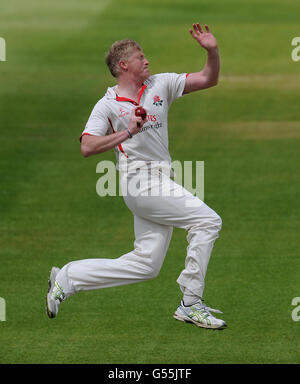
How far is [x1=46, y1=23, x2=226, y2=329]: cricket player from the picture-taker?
9.56 metres

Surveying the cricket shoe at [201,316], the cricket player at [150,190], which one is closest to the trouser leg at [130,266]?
the cricket player at [150,190]

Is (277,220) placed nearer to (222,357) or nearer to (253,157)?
(253,157)

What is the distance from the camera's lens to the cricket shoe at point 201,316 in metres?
9.70

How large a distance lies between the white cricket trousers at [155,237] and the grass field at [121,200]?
1.75 feet

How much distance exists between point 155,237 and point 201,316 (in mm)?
876

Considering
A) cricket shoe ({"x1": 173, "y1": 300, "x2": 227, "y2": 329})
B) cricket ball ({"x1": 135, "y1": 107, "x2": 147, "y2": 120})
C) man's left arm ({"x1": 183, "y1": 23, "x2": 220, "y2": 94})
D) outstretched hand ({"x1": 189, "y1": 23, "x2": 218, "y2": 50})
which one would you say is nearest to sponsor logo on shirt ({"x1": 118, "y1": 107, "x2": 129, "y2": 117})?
cricket ball ({"x1": 135, "y1": 107, "x2": 147, "y2": 120})

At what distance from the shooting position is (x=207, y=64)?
31.8 ft

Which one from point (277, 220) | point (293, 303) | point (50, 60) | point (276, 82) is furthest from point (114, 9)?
point (293, 303)

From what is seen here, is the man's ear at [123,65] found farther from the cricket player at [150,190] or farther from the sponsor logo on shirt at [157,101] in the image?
the sponsor logo on shirt at [157,101]

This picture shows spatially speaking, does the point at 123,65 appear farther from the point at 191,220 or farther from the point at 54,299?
the point at 54,299

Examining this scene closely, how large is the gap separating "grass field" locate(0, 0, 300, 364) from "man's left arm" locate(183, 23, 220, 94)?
2.40 meters

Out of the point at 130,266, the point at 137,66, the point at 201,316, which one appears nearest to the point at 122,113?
the point at 137,66

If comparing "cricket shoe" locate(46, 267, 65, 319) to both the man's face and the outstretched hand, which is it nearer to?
the man's face

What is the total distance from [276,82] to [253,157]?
6847mm
